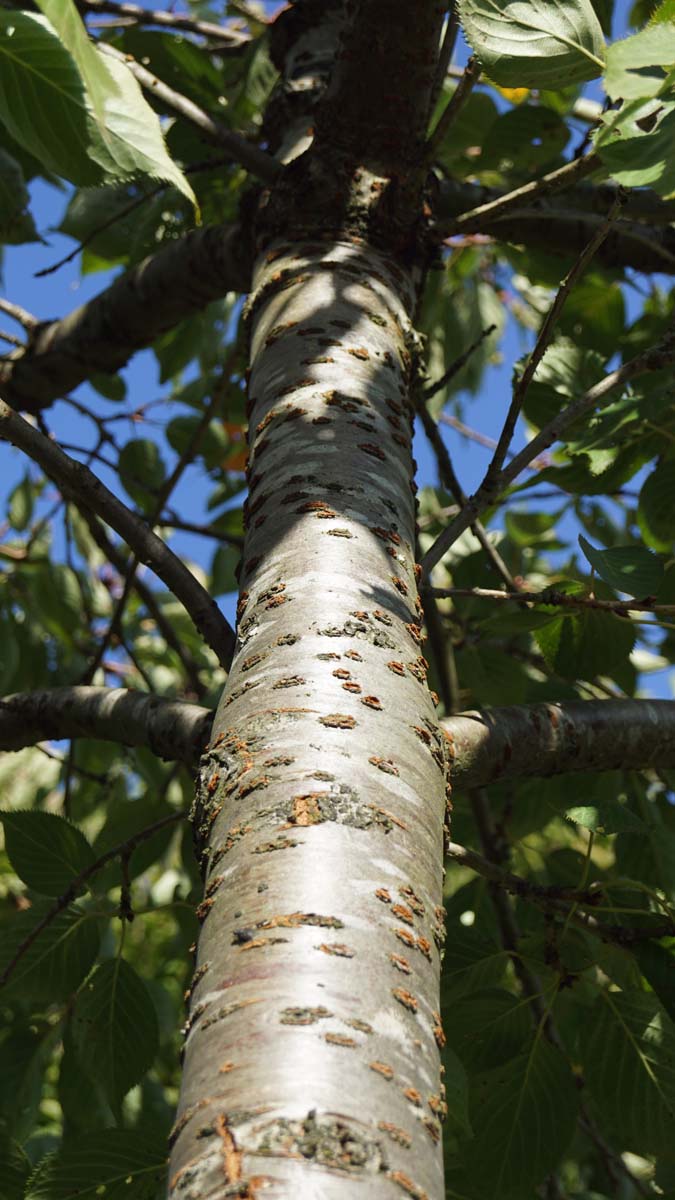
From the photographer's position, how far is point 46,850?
1.43m

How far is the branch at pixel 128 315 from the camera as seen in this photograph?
1922 millimetres

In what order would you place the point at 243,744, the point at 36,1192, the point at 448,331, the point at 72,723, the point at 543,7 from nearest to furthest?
1. the point at 243,744
2. the point at 543,7
3. the point at 36,1192
4. the point at 72,723
5. the point at 448,331

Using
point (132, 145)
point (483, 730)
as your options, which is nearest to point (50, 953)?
point (483, 730)

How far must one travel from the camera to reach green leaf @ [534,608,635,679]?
1.43 m

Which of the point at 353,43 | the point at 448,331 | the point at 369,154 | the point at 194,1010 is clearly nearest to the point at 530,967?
the point at 194,1010

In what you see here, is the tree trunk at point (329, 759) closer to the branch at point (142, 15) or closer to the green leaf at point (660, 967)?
the green leaf at point (660, 967)

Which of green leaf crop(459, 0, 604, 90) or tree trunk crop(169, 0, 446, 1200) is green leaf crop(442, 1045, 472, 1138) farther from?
green leaf crop(459, 0, 604, 90)

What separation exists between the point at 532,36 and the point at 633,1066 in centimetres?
113

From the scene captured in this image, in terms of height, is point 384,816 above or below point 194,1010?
above

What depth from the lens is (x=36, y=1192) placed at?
3.89 ft

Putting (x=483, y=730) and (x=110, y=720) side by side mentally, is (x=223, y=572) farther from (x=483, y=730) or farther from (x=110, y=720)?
(x=483, y=730)

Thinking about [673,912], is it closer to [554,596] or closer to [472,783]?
[472,783]

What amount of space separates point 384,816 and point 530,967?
76 cm

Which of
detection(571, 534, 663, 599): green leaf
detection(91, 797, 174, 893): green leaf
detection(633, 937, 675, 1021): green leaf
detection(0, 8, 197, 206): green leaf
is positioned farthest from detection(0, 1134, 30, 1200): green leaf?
detection(0, 8, 197, 206): green leaf
